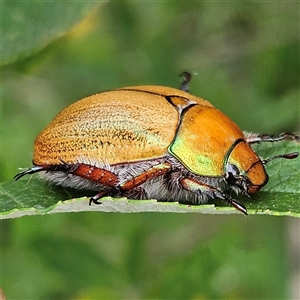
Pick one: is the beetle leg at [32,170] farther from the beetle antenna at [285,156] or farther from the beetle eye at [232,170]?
the beetle antenna at [285,156]

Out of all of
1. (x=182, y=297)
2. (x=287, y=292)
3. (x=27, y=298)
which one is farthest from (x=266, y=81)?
(x=27, y=298)

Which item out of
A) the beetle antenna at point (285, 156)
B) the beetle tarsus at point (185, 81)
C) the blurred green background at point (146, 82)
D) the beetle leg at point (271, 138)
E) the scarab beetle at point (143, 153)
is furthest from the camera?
the blurred green background at point (146, 82)

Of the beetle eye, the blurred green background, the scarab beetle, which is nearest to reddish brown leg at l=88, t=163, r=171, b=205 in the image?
the scarab beetle

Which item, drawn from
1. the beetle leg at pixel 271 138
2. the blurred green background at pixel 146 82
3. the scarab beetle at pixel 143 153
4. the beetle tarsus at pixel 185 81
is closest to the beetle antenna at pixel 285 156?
→ the scarab beetle at pixel 143 153

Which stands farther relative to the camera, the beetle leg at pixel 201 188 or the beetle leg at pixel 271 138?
the beetle leg at pixel 271 138

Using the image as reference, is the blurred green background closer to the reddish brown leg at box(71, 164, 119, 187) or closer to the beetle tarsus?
the beetle tarsus

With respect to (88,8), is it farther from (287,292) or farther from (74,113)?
(287,292)

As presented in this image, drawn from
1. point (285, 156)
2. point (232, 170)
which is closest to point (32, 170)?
point (232, 170)

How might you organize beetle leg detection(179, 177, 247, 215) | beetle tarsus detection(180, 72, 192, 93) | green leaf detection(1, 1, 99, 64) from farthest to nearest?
beetle tarsus detection(180, 72, 192, 93)
green leaf detection(1, 1, 99, 64)
beetle leg detection(179, 177, 247, 215)
